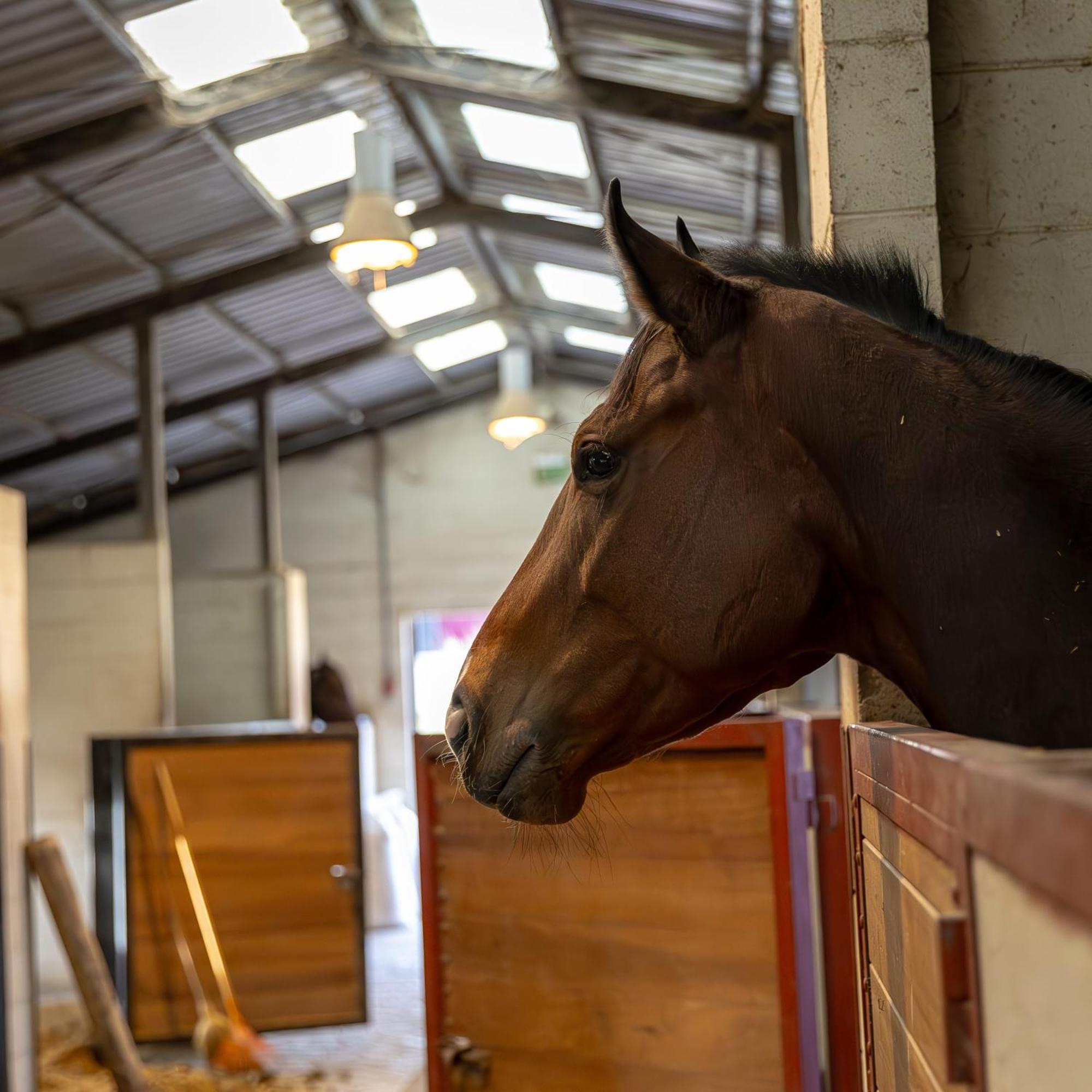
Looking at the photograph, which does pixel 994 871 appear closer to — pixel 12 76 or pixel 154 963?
pixel 154 963

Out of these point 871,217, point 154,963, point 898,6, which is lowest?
point 154,963

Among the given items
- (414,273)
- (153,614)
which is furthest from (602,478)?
(414,273)

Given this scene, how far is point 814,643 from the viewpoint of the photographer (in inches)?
51.9

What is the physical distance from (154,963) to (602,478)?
5.53 metres

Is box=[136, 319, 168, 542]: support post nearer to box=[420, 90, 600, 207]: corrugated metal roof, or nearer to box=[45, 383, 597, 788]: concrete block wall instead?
box=[420, 90, 600, 207]: corrugated metal roof

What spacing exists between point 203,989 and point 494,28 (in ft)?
17.1

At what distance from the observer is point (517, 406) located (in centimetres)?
948

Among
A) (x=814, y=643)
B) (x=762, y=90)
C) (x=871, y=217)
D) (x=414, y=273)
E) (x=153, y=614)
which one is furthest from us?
(x=414, y=273)

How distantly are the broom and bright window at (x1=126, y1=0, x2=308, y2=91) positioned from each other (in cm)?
360

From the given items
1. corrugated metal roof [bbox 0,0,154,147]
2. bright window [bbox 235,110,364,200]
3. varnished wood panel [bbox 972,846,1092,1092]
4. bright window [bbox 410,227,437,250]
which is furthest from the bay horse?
bright window [bbox 410,227,437,250]

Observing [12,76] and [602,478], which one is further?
[12,76]

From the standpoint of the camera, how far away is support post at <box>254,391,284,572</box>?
39.5 feet

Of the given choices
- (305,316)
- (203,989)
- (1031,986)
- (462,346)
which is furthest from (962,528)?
(462,346)

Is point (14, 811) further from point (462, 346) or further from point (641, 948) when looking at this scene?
point (462, 346)
